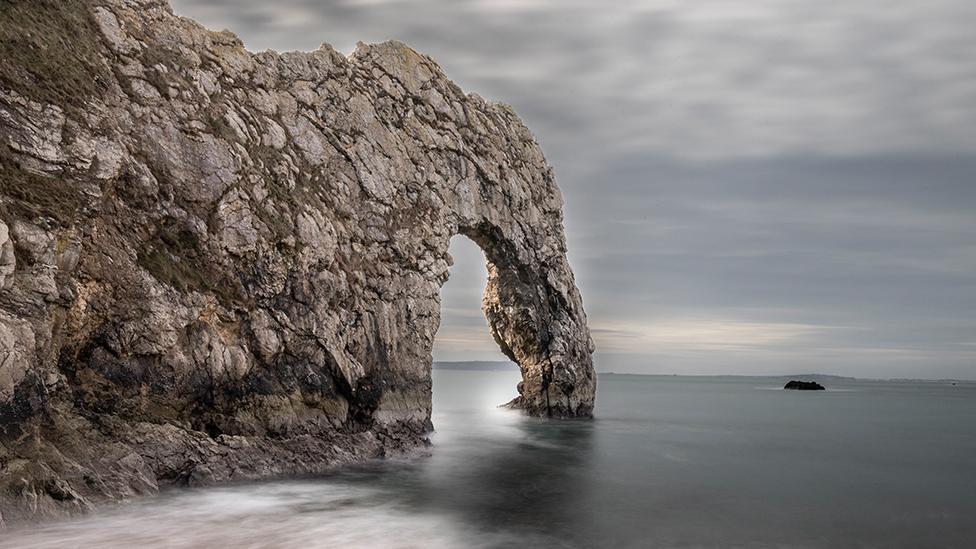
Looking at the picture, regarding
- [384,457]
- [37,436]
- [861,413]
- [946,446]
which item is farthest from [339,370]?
[861,413]

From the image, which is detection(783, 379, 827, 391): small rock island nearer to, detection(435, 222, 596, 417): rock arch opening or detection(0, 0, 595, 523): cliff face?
detection(435, 222, 596, 417): rock arch opening

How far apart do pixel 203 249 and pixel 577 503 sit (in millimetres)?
12716

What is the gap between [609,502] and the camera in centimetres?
1866

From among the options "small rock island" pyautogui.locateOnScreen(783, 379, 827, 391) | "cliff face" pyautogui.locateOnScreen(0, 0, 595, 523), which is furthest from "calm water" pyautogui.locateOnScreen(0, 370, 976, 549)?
"small rock island" pyautogui.locateOnScreen(783, 379, 827, 391)

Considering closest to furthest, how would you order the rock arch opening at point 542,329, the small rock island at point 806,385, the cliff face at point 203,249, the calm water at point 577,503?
the calm water at point 577,503 → the cliff face at point 203,249 → the rock arch opening at point 542,329 → the small rock island at point 806,385

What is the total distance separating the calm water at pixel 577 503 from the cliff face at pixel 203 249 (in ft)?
5.23

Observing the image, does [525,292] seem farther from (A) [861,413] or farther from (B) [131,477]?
(A) [861,413]

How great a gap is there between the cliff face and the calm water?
62.7 inches

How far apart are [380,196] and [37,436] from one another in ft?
45.8

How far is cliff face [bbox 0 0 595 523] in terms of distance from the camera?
14055 mm

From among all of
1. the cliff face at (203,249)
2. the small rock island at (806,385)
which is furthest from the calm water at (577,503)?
the small rock island at (806,385)

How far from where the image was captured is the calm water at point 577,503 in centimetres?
1359

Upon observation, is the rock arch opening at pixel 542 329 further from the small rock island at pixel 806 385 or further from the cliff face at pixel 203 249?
the small rock island at pixel 806 385

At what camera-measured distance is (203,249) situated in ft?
59.6
